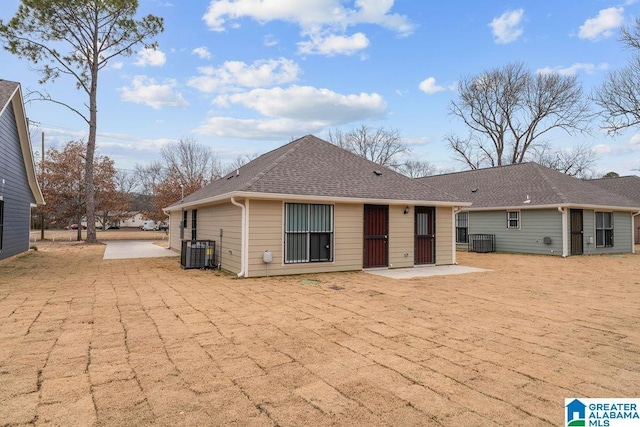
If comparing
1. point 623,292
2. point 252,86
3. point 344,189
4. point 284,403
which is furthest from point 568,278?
point 252,86

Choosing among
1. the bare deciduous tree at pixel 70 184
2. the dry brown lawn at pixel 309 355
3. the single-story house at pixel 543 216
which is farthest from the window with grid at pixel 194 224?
the bare deciduous tree at pixel 70 184

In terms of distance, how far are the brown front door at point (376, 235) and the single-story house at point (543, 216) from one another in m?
8.15

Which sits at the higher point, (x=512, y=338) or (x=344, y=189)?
(x=344, y=189)

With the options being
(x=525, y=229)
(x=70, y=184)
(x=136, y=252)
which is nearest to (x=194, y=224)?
(x=136, y=252)

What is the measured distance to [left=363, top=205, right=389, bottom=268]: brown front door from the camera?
10.3m

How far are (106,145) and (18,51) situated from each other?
42.7 feet

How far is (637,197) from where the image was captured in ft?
80.0

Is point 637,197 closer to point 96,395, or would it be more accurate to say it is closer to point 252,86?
point 252,86

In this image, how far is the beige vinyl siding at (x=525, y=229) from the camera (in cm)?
1480

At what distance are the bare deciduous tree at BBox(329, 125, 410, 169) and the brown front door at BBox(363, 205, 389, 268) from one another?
82.4 feet

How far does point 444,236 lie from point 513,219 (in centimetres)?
653

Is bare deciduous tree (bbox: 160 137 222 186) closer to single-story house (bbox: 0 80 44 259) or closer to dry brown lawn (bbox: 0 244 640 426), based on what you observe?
single-story house (bbox: 0 80 44 259)

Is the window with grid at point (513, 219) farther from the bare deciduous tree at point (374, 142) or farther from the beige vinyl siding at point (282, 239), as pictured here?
the bare deciduous tree at point (374, 142)

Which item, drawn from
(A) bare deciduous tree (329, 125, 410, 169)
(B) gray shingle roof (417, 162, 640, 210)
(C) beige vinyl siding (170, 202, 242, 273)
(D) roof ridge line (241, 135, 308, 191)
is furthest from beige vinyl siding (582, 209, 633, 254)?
(A) bare deciduous tree (329, 125, 410, 169)
